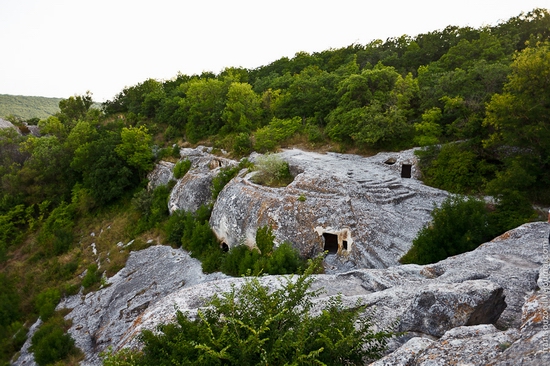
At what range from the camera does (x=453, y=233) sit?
11078 millimetres

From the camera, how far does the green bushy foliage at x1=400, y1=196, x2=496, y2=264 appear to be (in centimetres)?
1085

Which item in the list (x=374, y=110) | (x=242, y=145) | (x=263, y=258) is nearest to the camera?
(x=263, y=258)

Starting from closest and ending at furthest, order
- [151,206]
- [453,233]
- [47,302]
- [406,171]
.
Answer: [453,233]
[47,302]
[406,171]
[151,206]

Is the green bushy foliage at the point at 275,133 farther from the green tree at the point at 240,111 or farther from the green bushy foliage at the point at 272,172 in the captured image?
the green bushy foliage at the point at 272,172

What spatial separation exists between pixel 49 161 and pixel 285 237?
23841 millimetres

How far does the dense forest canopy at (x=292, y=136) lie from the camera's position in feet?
41.2

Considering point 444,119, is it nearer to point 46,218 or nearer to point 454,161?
point 454,161

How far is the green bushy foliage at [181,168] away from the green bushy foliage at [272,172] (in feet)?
24.2

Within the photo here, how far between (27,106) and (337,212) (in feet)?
341

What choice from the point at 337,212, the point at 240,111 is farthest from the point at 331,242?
the point at 240,111

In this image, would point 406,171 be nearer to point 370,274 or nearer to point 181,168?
point 370,274

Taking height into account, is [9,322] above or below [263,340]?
below

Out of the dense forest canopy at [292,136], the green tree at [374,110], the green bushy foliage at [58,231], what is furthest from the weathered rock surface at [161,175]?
the green tree at [374,110]

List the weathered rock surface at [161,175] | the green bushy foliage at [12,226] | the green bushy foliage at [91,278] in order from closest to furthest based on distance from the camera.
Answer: the green bushy foliage at [91,278]
the weathered rock surface at [161,175]
the green bushy foliage at [12,226]
